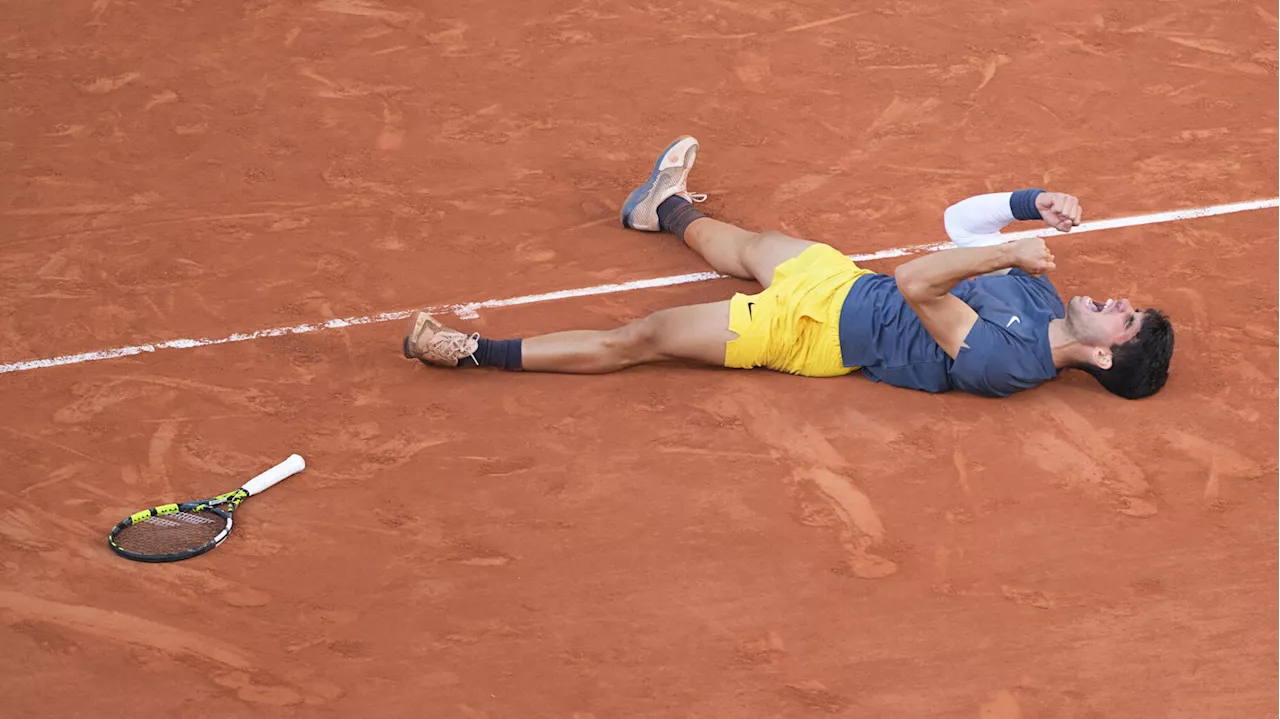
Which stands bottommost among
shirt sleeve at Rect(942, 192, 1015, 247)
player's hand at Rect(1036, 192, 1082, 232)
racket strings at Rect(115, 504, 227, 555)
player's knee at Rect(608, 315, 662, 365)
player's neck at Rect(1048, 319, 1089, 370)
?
racket strings at Rect(115, 504, 227, 555)

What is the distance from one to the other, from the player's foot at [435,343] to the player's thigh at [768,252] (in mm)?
1418

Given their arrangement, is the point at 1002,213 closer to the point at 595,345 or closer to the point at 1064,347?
the point at 1064,347

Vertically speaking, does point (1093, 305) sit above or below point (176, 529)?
above

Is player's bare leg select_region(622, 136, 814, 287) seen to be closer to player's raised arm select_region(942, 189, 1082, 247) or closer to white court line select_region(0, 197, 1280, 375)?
white court line select_region(0, 197, 1280, 375)

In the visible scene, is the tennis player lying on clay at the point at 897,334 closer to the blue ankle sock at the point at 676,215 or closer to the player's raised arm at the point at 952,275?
the player's raised arm at the point at 952,275

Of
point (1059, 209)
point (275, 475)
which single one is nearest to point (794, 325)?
point (1059, 209)

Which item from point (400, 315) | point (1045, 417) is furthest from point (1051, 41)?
point (400, 315)

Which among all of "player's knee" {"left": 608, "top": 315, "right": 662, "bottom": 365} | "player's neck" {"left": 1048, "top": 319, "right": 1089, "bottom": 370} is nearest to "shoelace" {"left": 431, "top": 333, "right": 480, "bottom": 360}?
"player's knee" {"left": 608, "top": 315, "right": 662, "bottom": 365}

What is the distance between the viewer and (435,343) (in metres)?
6.48

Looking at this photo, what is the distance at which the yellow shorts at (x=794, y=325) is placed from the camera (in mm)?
6438

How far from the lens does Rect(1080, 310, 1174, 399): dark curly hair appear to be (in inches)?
243

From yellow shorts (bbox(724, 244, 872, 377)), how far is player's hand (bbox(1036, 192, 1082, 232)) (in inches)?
35.3

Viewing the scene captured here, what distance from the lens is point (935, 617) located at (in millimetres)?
5355

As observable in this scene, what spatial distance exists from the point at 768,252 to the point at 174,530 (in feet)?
9.96
